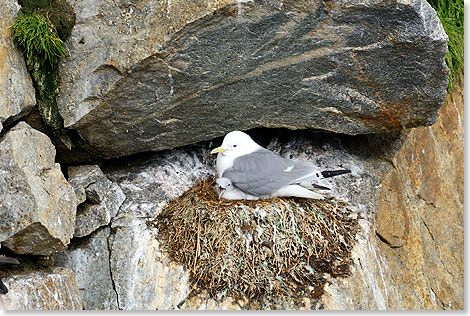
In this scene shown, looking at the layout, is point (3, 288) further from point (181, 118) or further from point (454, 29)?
point (454, 29)

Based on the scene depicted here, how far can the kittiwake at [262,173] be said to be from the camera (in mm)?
5781

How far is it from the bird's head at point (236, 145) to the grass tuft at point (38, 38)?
144 cm

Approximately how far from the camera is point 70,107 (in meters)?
5.57

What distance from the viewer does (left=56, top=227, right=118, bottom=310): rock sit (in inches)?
215

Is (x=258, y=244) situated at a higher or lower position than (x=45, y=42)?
lower

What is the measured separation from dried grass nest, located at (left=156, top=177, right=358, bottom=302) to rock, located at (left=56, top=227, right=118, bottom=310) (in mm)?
468

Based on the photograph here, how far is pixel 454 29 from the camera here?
289 inches

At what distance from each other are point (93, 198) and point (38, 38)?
1282mm

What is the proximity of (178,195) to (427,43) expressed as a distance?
2.31 m

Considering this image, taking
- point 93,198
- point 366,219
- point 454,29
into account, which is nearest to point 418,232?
point 366,219

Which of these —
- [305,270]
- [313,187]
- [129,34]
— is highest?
[129,34]

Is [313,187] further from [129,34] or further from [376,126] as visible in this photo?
[129,34]

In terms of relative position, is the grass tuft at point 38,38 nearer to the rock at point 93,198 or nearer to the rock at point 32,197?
the rock at point 32,197

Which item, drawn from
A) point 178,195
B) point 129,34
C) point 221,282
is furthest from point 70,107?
point 221,282
